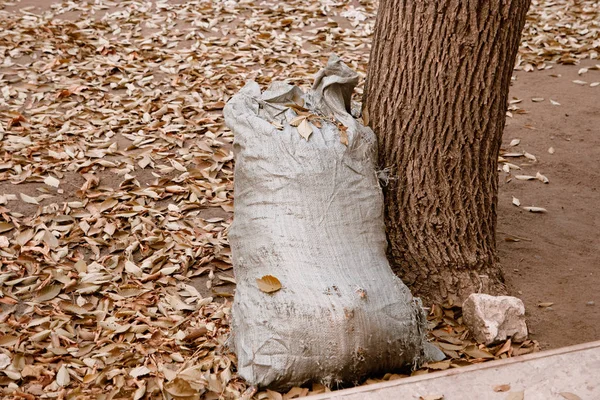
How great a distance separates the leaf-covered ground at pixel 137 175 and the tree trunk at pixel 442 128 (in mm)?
214

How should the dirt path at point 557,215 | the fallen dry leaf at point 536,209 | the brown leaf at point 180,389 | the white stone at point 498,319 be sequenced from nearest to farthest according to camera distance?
the brown leaf at point 180,389, the white stone at point 498,319, the dirt path at point 557,215, the fallen dry leaf at point 536,209

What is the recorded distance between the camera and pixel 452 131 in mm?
2654

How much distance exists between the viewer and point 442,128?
2.65m

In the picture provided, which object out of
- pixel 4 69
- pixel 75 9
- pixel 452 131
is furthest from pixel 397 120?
pixel 75 9

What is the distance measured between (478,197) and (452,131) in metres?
0.30

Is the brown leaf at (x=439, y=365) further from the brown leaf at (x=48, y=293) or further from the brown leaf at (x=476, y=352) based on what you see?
the brown leaf at (x=48, y=293)

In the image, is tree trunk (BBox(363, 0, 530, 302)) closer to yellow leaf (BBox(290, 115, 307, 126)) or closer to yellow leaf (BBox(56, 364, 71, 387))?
yellow leaf (BBox(290, 115, 307, 126))

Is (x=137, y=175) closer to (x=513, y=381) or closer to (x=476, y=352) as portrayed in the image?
(x=476, y=352)

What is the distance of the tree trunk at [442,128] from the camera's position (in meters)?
2.58

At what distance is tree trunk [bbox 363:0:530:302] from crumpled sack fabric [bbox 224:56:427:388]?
0.14m

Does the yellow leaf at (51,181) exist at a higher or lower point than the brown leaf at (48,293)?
higher

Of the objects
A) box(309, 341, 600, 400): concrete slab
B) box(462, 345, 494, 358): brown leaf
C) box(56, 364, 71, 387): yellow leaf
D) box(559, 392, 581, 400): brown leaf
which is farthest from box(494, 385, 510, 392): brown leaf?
box(56, 364, 71, 387): yellow leaf

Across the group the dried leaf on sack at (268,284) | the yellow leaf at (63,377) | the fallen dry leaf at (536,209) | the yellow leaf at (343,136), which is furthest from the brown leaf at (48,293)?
the fallen dry leaf at (536,209)

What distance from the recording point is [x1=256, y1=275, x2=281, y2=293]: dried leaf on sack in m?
2.31
